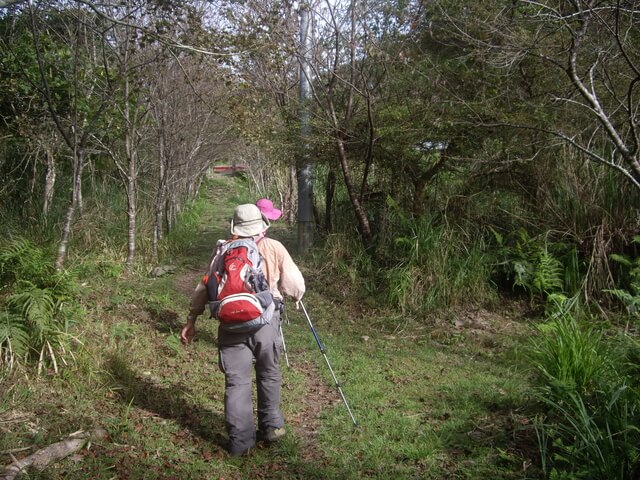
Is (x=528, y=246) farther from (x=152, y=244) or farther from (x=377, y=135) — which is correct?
(x=152, y=244)

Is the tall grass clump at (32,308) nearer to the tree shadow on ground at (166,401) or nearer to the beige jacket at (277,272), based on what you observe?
the tree shadow on ground at (166,401)

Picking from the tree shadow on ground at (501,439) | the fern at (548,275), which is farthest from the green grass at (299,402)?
the fern at (548,275)

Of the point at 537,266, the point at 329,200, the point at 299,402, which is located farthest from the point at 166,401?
the point at 329,200

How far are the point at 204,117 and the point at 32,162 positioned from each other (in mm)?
4080

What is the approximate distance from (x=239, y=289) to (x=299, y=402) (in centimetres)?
192

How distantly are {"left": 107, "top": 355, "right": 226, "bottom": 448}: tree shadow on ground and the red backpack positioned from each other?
1.15 metres

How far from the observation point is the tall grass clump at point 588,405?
3.52 m

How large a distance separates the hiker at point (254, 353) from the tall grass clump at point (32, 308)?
4.71 ft

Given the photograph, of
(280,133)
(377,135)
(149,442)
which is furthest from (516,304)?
(149,442)

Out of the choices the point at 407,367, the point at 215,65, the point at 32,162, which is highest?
the point at 215,65

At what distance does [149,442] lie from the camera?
4512 mm

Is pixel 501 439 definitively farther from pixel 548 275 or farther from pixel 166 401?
pixel 548 275

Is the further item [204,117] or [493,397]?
[204,117]

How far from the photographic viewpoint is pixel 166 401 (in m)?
5.36
